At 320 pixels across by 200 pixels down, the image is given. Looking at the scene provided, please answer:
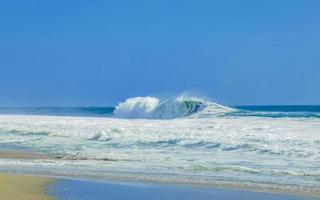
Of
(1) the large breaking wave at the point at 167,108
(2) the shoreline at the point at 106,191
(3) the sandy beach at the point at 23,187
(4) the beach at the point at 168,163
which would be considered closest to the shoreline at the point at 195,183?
(4) the beach at the point at 168,163

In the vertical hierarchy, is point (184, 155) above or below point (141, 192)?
above

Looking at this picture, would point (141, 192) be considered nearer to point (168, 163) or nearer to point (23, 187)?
point (23, 187)

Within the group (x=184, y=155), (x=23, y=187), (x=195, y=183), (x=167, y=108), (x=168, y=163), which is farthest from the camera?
(x=167, y=108)

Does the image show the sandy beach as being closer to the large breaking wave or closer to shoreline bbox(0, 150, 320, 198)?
shoreline bbox(0, 150, 320, 198)

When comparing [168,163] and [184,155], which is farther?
[184,155]

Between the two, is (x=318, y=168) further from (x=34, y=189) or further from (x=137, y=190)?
(x=34, y=189)

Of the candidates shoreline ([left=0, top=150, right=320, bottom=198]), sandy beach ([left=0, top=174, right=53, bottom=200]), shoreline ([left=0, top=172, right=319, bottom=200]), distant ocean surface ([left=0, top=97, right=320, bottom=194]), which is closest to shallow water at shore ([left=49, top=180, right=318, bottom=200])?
shoreline ([left=0, top=172, right=319, bottom=200])

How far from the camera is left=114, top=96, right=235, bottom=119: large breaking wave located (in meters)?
49.4

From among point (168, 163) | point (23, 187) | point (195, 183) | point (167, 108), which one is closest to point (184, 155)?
point (168, 163)

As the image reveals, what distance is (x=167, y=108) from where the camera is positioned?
187 feet

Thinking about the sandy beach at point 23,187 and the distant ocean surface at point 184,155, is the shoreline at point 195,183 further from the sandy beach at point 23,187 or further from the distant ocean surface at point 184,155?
the sandy beach at point 23,187

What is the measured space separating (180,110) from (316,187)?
138 feet

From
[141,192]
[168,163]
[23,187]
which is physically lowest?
[141,192]

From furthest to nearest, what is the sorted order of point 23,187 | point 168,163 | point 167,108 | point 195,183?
point 167,108
point 168,163
point 195,183
point 23,187
